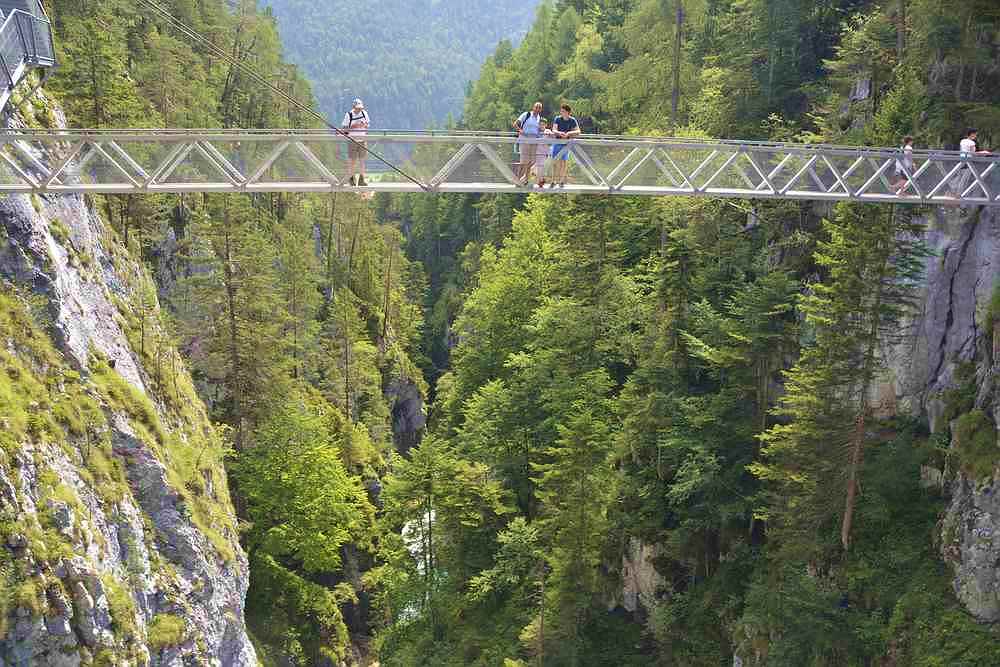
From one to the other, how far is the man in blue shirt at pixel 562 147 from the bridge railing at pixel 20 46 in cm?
1154

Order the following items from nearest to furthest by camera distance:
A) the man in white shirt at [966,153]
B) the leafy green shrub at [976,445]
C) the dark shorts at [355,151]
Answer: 1. the dark shorts at [355,151]
2. the leafy green shrub at [976,445]
3. the man in white shirt at [966,153]

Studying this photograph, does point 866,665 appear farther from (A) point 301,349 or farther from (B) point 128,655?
(A) point 301,349

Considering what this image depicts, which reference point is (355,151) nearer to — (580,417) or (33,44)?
(33,44)

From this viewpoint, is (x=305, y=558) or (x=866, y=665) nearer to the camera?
(x=866, y=665)

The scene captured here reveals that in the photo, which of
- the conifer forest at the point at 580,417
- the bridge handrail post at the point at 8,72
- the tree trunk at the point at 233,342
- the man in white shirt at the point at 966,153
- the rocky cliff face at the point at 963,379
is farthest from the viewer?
the tree trunk at the point at 233,342

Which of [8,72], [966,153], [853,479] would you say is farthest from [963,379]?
[8,72]

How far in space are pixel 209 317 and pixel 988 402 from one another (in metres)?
24.9

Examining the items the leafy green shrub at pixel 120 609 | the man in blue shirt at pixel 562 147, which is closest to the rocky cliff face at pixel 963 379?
the man in blue shirt at pixel 562 147

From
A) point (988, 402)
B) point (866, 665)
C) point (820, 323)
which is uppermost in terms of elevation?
point (820, 323)

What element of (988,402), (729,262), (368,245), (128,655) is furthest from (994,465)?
(368,245)

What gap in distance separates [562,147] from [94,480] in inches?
483

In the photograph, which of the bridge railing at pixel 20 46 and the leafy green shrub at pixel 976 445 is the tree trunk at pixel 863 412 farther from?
the bridge railing at pixel 20 46

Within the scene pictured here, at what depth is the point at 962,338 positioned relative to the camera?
799 inches

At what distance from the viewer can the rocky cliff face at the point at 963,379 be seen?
17.5 metres
